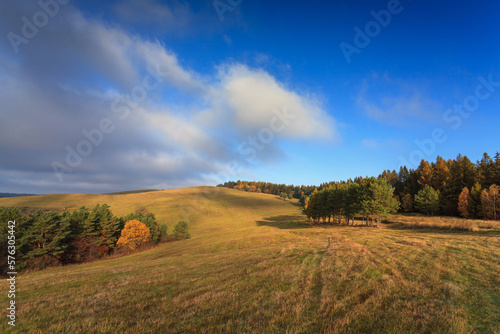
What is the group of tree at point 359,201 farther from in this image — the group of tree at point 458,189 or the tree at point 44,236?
the tree at point 44,236

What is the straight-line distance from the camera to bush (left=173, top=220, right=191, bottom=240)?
6027 cm

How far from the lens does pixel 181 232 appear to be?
6141cm

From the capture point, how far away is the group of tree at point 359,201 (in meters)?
42.4

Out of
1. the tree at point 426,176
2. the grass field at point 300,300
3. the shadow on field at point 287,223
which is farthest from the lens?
the tree at point 426,176

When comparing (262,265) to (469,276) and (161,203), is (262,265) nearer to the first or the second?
(469,276)

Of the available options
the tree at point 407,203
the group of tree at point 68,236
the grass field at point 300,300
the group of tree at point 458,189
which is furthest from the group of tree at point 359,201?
the group of tree at point 68,236

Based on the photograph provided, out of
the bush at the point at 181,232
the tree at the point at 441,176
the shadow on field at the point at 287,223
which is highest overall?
the tree at the point at 441,176

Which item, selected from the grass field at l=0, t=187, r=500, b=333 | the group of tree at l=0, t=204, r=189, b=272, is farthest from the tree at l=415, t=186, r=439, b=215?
the group of tree at l=0, t=204, r=189, b=272

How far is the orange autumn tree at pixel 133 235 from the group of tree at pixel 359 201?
170ft

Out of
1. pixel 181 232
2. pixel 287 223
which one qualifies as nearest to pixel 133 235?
pixel 181 232

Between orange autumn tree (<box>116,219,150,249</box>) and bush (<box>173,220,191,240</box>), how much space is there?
886 cm

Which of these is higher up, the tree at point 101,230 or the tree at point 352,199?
the tree at point 352,199

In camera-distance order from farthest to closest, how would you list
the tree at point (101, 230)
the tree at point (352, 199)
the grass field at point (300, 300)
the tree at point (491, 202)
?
the tree at point (101, 230) < the tree at point (352, 199) < the tree at point (491, 202) < the grass field at point (300, 300)

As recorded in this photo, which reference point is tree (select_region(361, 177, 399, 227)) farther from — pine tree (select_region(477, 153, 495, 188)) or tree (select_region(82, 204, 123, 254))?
tree (select_region(82, 204, 123, 254))
